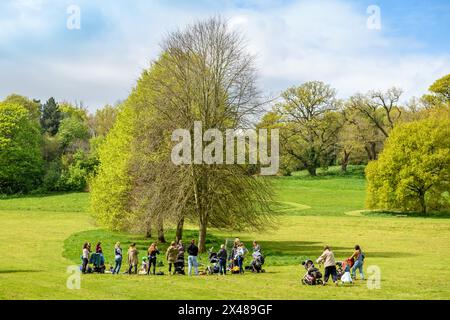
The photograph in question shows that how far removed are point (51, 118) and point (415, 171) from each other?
92.3 metres

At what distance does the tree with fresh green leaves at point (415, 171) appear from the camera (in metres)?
72.9

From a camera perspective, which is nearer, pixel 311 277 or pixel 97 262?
pixel 311 277

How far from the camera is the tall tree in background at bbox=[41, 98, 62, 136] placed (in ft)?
441

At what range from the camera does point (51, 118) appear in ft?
447

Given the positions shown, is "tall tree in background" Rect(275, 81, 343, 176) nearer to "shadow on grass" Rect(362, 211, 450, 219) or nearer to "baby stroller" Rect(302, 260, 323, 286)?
"shadow on grass" Rect(362, 211, 450, 219)

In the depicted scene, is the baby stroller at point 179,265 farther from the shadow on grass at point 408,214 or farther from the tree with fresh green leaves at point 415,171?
the tree with fresh green leaves at point 415,171

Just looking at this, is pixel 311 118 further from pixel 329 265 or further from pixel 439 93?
pixel 329 265

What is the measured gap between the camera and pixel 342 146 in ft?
375

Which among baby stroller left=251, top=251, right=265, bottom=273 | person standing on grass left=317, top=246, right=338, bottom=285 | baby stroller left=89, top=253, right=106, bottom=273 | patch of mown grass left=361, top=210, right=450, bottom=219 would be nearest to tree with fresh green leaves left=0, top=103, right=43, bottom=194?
patch of mown grass left=361, top=210, right=450, bottom=219

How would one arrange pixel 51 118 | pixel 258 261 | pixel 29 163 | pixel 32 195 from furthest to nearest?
pixel 51 118
pixel 29 163
pixel 32 195
pixel 258 261

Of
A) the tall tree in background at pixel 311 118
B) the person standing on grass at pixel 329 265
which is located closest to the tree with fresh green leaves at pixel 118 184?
the person standing on grass at pixel 329 265

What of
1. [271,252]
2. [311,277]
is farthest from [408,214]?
[311,277]

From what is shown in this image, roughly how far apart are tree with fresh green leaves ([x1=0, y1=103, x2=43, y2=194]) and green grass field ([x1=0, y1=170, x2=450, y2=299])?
352 inches
